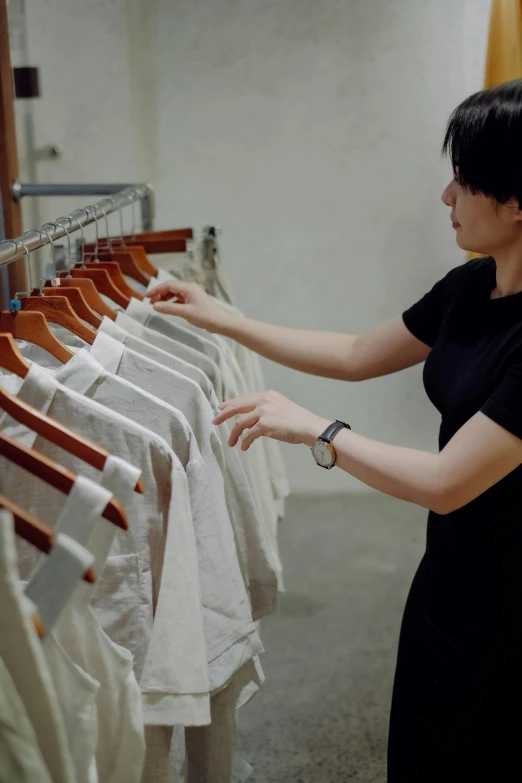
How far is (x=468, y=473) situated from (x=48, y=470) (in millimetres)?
527

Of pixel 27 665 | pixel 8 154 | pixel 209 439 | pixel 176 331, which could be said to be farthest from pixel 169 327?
pixel 8 154

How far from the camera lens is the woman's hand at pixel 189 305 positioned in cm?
141

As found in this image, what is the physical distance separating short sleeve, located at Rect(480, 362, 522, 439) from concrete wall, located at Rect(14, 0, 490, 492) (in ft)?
6.89

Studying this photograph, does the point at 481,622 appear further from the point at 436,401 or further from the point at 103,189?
the point at 103,189

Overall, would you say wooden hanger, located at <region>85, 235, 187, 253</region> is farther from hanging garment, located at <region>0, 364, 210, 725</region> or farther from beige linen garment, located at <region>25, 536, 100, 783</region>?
beige linen garment, located at <region>25, 536, 100, 783</region>

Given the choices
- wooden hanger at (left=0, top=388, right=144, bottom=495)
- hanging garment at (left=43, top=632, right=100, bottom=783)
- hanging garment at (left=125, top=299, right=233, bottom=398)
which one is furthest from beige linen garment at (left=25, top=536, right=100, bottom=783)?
hanging garment at (left=125, top=299, right=233, bottom=398)

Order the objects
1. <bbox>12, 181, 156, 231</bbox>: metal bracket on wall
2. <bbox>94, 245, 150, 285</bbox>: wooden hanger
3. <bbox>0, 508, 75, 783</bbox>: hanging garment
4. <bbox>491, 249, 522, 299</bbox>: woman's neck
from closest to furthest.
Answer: <bbox>0, 508, 75, 783</bbox>: hanging garment
<bbox>491, 249, 522, 299</bbox>: woman's neck
<bbox>94, 245, 150, 285</bbox>: wooden hanger
<bbox>12, 181, 156, 231</bbox>: metal bracket on wall

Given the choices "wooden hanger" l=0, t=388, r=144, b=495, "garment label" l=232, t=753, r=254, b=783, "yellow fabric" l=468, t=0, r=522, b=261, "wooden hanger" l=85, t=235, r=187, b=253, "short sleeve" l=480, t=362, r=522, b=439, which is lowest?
"garment label" l=232, t=753, r=254, b=783

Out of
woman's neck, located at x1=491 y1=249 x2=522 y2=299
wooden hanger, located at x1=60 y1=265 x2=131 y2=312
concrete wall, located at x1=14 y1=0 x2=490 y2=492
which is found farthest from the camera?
concrete wall, located at x1=14 y1=0 x2=490 y2=492

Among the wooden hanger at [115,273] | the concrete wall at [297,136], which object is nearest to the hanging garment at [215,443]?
the wooden hanger at [115,273]

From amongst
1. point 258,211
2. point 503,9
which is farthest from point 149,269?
point 503,9

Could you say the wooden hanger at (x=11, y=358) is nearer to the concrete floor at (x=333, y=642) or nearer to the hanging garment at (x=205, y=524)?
the hanging garment at (x=205, y=524)

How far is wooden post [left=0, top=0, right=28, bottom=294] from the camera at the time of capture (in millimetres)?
2014

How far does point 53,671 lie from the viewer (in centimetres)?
70
